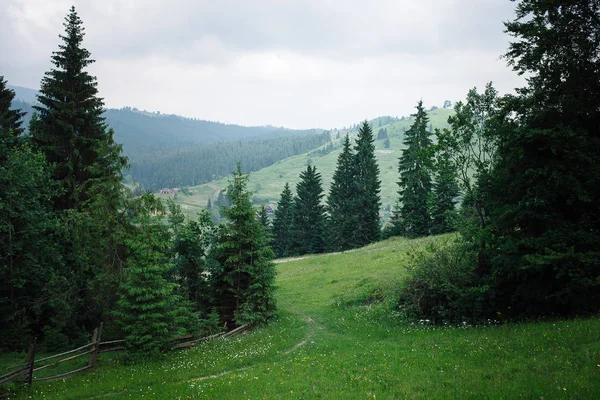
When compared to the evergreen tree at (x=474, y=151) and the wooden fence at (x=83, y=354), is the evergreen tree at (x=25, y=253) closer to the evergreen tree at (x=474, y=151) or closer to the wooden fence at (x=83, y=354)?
the wooden fence at (x=83, y=354)

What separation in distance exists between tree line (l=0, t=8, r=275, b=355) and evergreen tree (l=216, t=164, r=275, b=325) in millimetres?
74

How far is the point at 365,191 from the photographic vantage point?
65.0 metres

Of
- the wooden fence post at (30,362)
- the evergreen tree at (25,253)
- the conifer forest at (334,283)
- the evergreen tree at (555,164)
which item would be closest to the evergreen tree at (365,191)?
the conifer forest at (334,283)

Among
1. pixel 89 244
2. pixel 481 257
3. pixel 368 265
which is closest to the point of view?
pixel 481 257

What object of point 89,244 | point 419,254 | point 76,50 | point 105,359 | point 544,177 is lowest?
point 105,359

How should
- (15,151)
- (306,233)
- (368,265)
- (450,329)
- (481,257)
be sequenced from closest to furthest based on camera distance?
1. (450,329)
2. (481,257)
3. (15,151)
4. (368,265)
5. (306,233)

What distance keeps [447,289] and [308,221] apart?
5357 centimetres

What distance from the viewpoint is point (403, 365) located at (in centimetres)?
1391

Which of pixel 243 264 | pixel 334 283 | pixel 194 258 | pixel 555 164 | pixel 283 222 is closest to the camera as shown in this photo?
pixel 555 164

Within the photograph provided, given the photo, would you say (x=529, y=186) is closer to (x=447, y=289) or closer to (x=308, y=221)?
(x=447, y=289)

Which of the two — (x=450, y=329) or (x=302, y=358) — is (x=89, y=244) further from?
(x=450, y=329)

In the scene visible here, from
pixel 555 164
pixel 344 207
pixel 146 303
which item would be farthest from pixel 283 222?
pixel 555 164

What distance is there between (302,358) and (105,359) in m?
11.0

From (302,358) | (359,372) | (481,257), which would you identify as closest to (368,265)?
(481,257)
